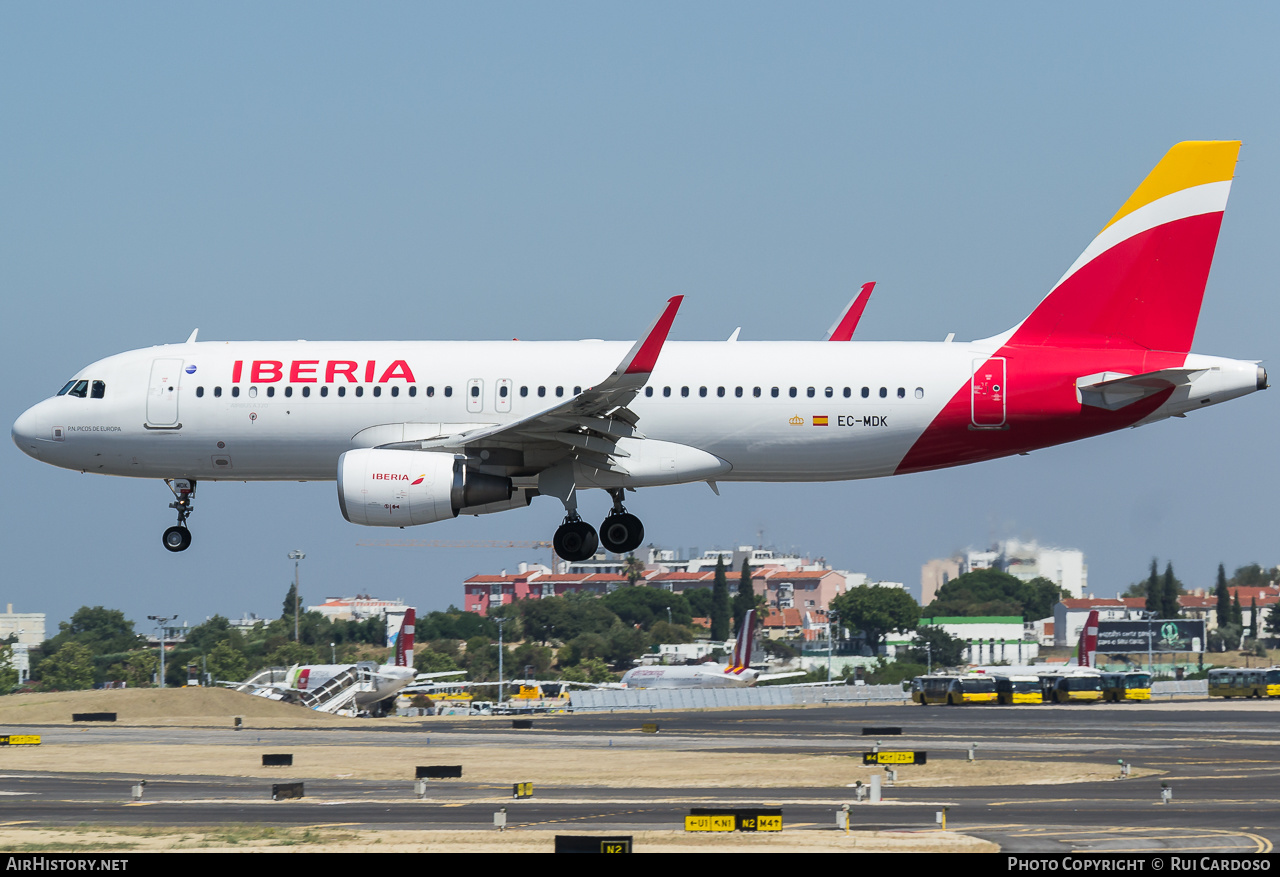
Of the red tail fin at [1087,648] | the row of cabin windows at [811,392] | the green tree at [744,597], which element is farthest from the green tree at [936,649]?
the row of cabin windows at [811,392]

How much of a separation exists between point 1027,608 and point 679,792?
131 meters

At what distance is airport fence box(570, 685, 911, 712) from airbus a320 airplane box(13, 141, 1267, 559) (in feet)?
150

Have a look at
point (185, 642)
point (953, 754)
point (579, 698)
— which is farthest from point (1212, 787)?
point (185, 642)

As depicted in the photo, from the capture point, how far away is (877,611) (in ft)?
519

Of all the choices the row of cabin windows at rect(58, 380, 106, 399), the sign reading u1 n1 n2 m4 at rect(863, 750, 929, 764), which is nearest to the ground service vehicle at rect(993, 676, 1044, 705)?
the sign reading u1 n1 n2 m4 at rect(863, 750, 929, 764)

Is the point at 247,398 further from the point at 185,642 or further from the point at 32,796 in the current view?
the point at 185,642

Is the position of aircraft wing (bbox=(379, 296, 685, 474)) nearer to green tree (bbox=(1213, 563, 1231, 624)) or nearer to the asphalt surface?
the asphalt surface

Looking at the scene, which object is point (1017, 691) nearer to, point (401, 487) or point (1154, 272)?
point (1154, 272)

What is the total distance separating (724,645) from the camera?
443 feet

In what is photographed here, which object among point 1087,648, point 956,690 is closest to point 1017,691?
point 956,690

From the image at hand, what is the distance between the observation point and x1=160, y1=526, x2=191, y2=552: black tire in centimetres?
3719

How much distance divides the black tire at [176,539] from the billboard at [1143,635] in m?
116

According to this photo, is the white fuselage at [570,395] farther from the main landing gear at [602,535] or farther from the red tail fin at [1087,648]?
the red tail fin at [1087,648]

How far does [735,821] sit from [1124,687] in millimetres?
60713
